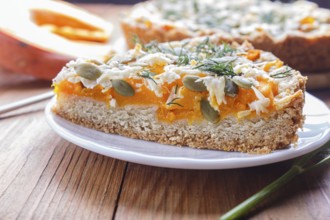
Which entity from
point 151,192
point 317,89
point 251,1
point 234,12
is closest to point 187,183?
point 151,192

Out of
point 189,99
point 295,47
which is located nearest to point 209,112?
point 189,99

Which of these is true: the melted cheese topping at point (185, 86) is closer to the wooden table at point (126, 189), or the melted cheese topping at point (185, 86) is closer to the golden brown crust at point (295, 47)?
the wooden table at point (126, 189)

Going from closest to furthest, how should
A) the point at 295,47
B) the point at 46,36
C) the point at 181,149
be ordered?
the point at 181,149
the point at 295,47
the point at 46,36

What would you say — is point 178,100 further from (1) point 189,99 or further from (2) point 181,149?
(2) point 181,149

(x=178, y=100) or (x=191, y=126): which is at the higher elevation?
(x=178, y=100)

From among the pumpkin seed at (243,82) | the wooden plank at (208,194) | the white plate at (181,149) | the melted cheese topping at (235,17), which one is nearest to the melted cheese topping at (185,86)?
the pumpkin seed at (243,82)

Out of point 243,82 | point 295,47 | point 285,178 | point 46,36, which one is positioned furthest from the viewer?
point 46,36
